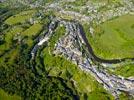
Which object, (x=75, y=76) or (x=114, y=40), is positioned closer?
(x=75, y=76)

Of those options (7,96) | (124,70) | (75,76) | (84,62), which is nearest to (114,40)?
(84,62)

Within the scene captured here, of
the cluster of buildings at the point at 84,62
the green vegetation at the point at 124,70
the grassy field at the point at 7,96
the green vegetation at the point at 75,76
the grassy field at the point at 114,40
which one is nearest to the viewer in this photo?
the grassy field at the point at 7,96

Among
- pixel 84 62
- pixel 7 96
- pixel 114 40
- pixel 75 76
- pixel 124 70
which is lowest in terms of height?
pixel 114 40

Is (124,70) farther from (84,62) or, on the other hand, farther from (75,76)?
(75,76)

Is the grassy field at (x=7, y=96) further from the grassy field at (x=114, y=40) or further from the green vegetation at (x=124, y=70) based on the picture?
the grassy field at (x=114, y=40)

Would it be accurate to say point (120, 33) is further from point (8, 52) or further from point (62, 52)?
point (8, 52)

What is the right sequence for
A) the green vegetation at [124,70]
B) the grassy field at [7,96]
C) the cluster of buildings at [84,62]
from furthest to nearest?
the green vegetation at [124,70], the cluster of buildings at [84,62], the grassy field at [7,96]

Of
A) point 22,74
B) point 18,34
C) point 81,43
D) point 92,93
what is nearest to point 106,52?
point 81,43

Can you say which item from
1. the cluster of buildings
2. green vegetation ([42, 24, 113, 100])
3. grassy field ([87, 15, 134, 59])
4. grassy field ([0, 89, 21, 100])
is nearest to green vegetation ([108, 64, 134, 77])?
the cluster of buildings

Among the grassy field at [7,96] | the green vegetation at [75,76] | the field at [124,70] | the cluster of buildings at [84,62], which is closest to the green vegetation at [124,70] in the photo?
the field at [124,70]
